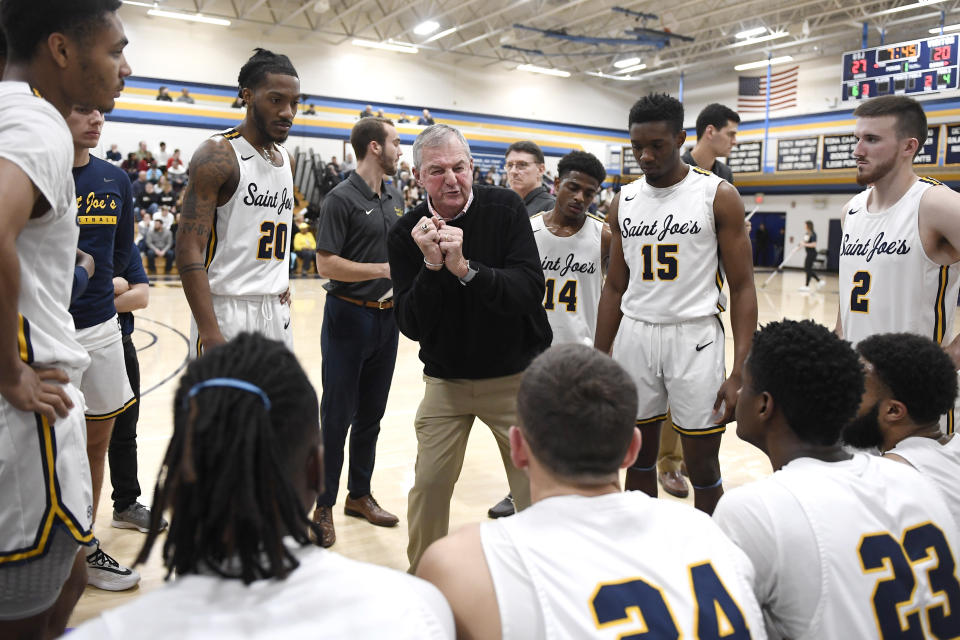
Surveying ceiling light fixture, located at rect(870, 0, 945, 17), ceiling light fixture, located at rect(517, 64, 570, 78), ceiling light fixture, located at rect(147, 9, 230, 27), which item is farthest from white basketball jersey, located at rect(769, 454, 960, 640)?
ceiling light fixture, located at rect(517, 64, 570, 78)

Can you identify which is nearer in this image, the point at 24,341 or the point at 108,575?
the point at 24,341

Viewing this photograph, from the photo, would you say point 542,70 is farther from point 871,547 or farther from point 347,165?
point 871,547

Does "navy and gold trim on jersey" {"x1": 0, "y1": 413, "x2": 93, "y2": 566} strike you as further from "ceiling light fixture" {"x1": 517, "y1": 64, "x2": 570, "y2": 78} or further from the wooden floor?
"ceiling light fixture" {"x1": 517, "y1": 64, "x2": 570, "y2": 78}

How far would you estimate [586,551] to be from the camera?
1.26 metres

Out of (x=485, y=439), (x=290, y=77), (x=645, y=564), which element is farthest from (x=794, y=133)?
(x=645, y=564)

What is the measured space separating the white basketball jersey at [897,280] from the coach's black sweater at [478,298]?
163 cm

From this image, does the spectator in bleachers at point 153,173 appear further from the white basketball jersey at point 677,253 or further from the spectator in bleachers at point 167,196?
the white basketball jersey at point 677,253

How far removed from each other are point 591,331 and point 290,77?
7.13ft

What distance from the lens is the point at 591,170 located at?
12.9 feet

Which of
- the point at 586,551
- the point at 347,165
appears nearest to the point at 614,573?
the point at 586,551

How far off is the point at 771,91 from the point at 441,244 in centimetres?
2539

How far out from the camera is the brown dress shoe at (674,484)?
13.9 ft

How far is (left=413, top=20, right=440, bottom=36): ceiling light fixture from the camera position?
2075cm

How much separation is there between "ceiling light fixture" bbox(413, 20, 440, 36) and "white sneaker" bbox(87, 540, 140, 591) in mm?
19927
